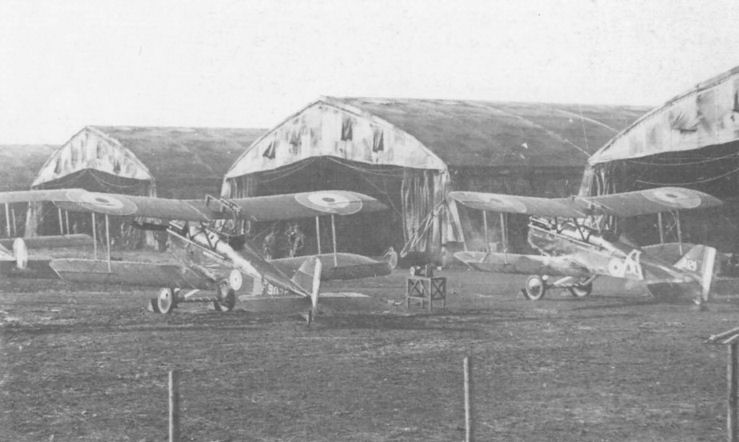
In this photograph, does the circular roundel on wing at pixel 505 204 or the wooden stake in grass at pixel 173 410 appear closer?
the wooden stake in grass at pixel 173 410

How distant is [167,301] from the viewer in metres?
14.3

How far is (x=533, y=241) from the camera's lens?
710 inches

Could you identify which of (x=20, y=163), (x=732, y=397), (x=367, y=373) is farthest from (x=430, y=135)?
(x=732, y=397)

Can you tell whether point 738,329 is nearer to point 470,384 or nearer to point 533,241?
point 533,241

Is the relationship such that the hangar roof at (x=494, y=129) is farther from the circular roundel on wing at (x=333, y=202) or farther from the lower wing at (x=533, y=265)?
the circular roundel on wing at (x=333, y=202)

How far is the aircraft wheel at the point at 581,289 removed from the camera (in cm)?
1672

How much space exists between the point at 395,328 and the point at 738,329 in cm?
464

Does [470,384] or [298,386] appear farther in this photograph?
[298,386]

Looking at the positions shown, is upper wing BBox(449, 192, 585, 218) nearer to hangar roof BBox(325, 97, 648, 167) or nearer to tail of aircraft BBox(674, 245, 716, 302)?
tail of aircraft BBox(674, 245, 716, 302)

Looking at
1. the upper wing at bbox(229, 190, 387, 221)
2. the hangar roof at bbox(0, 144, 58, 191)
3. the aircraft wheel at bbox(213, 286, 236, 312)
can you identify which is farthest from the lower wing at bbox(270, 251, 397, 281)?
the hangar roof at bbox(0, 144, 58, 191)

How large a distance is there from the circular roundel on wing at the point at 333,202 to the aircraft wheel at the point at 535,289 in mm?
3491

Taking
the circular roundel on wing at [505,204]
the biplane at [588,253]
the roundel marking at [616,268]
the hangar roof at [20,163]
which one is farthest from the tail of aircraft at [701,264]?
the hangar roof at [20,163]

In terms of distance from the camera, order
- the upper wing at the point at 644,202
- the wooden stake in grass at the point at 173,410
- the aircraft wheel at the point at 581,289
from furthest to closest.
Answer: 1. the upper wing at the point at 644,202
2. the aircraft wheel at the point at 581,289
3. the wooden stake in grass at the point at 173,410

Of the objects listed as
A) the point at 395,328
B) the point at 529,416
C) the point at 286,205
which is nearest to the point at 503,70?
the point at 286,205
